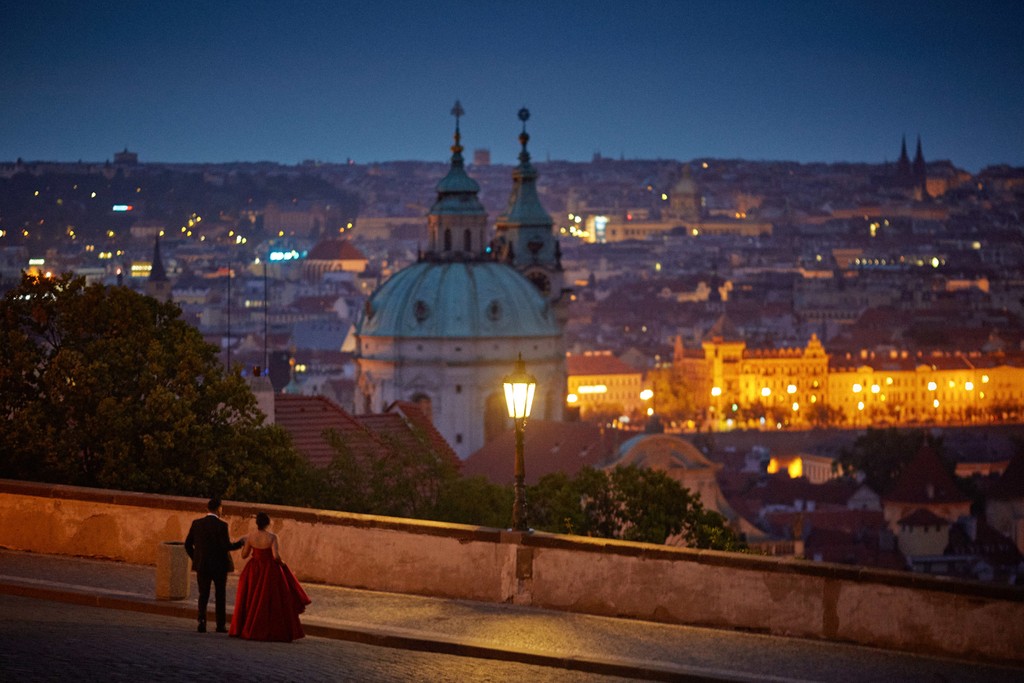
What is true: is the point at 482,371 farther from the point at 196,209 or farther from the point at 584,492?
the point at 196,209

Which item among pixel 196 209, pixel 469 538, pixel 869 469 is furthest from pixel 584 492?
pixel 196 209

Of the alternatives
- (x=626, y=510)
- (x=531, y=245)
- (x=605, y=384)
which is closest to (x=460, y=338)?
(x=531, y=245)

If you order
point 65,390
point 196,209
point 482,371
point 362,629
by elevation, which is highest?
point 196,209

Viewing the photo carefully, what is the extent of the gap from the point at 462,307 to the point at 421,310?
47.3 inches

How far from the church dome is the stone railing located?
1968 inches

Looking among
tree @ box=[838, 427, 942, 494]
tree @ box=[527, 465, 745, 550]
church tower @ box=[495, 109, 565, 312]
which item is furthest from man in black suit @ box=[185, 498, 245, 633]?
tree @ box=[838, 427, 942, 494]

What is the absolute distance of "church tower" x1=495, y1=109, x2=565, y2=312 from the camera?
7550cm

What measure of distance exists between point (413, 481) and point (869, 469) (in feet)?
271

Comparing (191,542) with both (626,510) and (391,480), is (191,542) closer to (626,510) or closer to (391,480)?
(391,480)

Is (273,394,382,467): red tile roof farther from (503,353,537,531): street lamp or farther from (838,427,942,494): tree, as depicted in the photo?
(838,427,942,494): tree

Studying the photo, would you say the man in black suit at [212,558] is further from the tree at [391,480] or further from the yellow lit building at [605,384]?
the yellow lit building at [605,384]

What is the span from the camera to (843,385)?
16600cm

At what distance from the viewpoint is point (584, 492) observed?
35.2m

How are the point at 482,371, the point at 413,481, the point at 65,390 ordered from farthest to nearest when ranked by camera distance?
the point at 482,371, the point at 413,481, the point at 65,390
